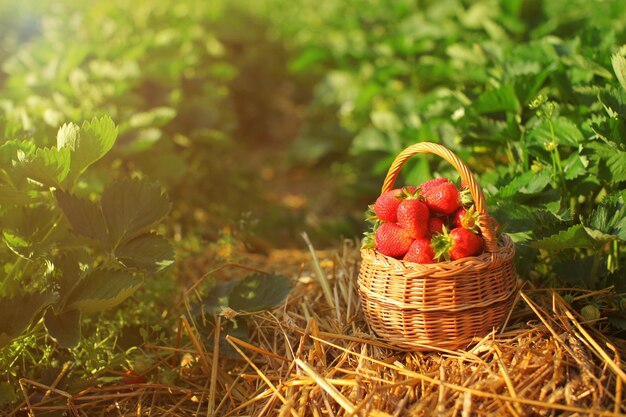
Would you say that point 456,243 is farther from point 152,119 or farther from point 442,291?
point 152,119

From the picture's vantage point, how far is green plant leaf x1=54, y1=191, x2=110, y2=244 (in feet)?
6.95

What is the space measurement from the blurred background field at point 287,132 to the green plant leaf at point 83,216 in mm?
93

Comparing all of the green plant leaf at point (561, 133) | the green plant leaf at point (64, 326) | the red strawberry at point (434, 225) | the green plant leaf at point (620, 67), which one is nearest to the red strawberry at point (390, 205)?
the red strawberry at point (434, 225)

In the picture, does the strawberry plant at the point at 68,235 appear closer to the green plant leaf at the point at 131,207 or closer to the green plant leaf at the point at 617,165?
the green plant leaf at the point at 131,207

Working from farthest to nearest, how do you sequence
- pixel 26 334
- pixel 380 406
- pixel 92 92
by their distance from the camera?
pixel 92 92 < pixel 26 334 < pixel 380 406

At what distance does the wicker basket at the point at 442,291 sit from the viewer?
73.2 inches

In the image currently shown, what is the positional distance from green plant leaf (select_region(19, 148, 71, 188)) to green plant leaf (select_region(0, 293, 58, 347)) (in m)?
0.36

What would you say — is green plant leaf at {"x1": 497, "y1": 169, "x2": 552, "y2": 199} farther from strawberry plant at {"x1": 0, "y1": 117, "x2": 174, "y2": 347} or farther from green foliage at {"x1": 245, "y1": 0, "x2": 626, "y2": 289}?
strawberry plant at {"x1": 0, "y1": 117, "x2": 174, "y2": 347}

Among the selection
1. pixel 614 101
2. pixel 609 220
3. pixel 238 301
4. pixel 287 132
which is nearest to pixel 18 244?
pixel 238 301

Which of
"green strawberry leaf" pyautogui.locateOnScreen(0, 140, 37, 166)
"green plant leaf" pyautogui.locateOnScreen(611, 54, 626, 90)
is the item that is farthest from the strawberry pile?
"green strawberry leaf" pyautogui.locateOnScreen(0, 140, 37, 166)

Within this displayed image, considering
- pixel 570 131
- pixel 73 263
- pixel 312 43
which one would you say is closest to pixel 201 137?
Result: pixel 312 43

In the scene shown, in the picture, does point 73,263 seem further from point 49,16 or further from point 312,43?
point 49,16

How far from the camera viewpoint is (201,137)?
165 inches

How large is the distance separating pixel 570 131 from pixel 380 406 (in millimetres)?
1195
